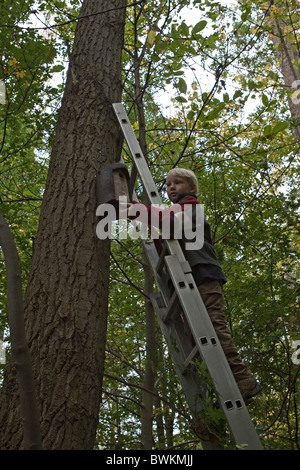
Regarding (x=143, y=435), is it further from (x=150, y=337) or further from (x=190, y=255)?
(x=190, y=255)

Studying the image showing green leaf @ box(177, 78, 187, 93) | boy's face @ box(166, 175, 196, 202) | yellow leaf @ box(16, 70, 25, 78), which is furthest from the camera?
yellow leaf @ box(16, 70, 25, 78)

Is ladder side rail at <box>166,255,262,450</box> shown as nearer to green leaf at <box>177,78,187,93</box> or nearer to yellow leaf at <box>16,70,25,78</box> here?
green leaf at <box>177,78,187,93</box>

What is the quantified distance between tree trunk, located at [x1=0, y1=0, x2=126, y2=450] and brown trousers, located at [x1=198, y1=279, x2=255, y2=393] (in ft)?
2.13

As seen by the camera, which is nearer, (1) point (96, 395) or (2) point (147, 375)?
(1) point (96, 395)

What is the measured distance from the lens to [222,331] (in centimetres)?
277

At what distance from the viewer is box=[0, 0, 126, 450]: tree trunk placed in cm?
209

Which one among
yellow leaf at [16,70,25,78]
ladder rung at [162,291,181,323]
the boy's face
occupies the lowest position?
ladder rung at [162,291,181,323]

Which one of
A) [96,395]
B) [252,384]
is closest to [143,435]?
[252,384]

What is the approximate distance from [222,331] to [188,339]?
0.35 meters

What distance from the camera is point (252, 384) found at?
105 inches

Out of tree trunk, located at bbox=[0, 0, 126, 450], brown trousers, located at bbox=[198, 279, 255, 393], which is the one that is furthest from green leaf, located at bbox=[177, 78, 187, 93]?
brown trousers, located at bbox=[198, 279, 255, 393]

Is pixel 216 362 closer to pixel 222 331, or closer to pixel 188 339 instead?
pixel 222 331
